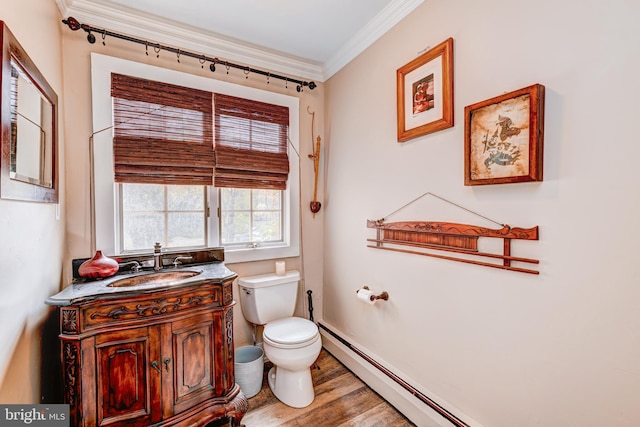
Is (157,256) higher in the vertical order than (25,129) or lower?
lower

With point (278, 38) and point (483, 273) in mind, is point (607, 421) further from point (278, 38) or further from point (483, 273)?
point (278, 38)

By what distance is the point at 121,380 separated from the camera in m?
→ 1.35

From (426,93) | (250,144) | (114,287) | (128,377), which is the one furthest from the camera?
(250,144)

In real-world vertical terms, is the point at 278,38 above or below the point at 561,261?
above

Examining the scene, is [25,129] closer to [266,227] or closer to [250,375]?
[266,227]

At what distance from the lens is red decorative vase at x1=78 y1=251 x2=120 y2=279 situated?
1537 mm

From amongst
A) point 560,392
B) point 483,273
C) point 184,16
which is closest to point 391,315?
point 483,273

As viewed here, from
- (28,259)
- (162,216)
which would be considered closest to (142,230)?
(162,216)

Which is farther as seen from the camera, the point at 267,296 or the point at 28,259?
the point at 267,296

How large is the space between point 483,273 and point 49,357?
2.22m

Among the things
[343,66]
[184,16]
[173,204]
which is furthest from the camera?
[343,66]

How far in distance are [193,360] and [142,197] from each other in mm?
1155

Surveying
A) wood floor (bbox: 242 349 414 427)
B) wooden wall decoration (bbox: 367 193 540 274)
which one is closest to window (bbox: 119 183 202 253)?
wood floor (bbox: 242 349 414 427)

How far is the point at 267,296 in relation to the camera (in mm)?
2092
